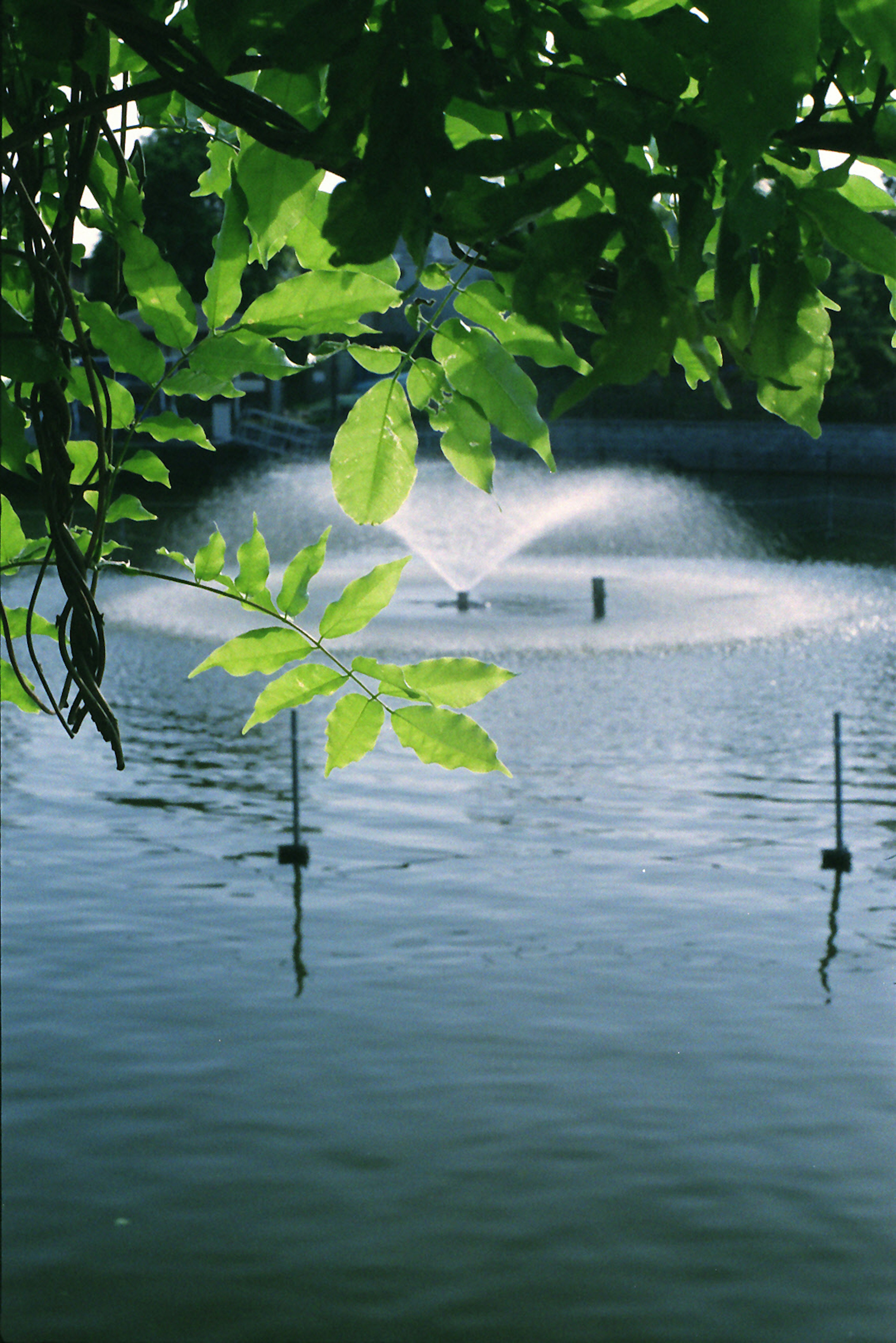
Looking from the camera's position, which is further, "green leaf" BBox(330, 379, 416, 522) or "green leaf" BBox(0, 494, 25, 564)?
"green leaf" BBox(0, 494, 25, 564)

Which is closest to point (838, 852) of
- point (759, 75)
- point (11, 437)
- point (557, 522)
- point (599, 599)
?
point (11, 437)

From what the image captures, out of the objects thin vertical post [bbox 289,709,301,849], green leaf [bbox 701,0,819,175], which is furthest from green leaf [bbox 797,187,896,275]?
thin vertical post [bbox 289,709,301,849]

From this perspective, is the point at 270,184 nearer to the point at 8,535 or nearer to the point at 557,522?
the point at 8,535

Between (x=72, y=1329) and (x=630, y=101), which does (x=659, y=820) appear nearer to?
(x=72, y=1329)

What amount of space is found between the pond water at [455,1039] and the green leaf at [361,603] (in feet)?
16.8

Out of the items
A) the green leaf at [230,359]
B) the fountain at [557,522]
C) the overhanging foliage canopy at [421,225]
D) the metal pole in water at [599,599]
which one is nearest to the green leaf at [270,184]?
the overhanging foliage canopy at [421,225]

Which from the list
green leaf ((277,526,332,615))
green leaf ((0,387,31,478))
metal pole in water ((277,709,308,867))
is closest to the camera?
green leaf ((0,387,31,478))

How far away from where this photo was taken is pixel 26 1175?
7.56 m

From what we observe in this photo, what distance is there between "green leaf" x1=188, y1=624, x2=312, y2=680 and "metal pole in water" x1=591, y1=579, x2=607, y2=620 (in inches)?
890

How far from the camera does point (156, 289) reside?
6.53ft

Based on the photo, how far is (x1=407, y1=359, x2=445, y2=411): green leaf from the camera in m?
2.01

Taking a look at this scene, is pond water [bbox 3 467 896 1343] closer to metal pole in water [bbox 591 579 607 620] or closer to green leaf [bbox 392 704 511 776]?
green leaf [bbox 392 704 511 776]

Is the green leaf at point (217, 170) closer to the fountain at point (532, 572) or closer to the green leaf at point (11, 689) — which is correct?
the green leaf at point (11, 689)

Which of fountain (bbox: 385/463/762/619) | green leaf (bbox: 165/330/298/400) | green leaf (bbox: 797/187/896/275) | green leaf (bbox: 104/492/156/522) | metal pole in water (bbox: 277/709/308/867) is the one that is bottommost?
metal pole in water (bbox: 277/709/308/867)
